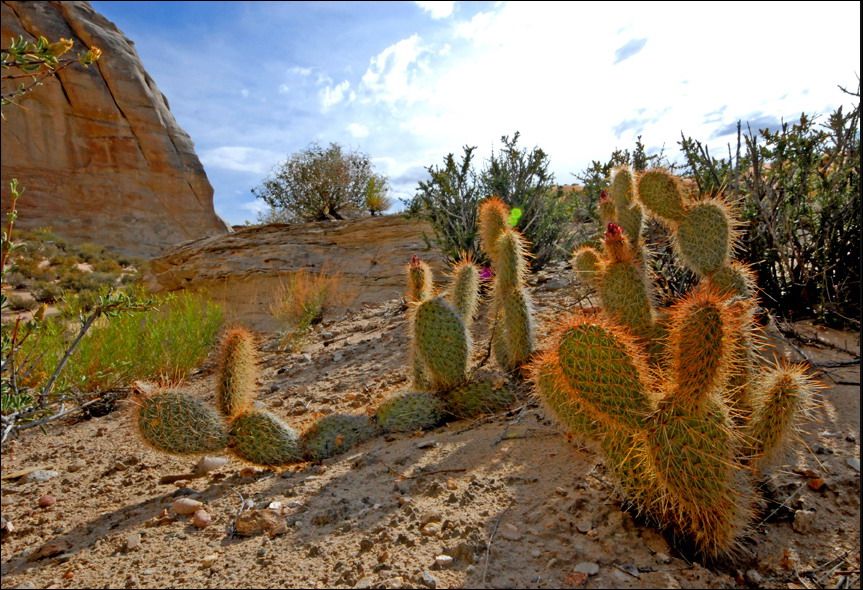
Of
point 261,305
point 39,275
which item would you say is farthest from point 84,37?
point 261,305

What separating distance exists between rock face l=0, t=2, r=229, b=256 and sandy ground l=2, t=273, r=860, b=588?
18.4 meters

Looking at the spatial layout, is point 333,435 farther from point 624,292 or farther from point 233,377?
point 624,292

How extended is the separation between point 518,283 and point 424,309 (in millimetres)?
665

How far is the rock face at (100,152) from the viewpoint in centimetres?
1766

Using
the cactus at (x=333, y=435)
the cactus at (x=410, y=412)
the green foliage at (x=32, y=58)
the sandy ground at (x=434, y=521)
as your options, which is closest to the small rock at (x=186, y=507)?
the sandy ground at (x=434, y=521)

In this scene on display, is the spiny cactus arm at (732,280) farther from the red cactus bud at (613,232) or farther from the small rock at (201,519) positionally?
the small rock at (201,519)

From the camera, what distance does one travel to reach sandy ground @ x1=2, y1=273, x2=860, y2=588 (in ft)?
4.70

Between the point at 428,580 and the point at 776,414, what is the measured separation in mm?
1248

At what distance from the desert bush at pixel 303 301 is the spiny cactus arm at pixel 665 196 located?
12.0 feet

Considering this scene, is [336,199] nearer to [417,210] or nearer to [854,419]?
[417,210]

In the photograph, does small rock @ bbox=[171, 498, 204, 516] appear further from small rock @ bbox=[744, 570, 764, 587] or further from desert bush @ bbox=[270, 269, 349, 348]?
desert bush @ bbox=[270, 269, 349, 348]

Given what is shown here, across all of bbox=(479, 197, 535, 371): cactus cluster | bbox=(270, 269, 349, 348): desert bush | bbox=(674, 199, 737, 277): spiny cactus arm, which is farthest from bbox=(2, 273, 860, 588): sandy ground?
bbox=(270, 269, 349, 348): desert bush

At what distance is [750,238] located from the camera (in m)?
3.49

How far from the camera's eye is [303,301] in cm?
638
